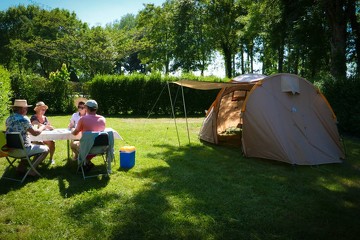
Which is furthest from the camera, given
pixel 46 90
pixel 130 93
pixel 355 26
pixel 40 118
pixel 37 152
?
pixel 46 90

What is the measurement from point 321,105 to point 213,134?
305 centimetres

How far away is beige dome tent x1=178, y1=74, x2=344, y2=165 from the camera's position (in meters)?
6.77

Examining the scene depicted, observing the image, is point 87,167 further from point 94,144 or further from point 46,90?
point 46,90

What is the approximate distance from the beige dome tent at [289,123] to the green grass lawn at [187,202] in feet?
1.06

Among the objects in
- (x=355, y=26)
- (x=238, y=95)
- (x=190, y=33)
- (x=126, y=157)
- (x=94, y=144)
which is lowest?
(x=126, y=157)

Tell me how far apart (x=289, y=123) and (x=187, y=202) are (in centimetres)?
357

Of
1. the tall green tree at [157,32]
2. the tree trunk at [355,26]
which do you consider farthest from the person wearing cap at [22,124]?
the tall green tree at [157,32]

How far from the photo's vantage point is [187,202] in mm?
4543

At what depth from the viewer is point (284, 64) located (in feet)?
83.4

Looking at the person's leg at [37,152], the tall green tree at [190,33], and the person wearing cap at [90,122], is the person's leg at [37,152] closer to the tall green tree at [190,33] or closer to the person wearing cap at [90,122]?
the person wearing cap at [90,122]

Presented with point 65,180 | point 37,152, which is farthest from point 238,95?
point 37,152

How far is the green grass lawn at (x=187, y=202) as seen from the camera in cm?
368

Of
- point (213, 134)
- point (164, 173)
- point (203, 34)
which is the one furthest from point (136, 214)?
point (203, 34)

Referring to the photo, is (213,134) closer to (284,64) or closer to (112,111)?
(112,111)
